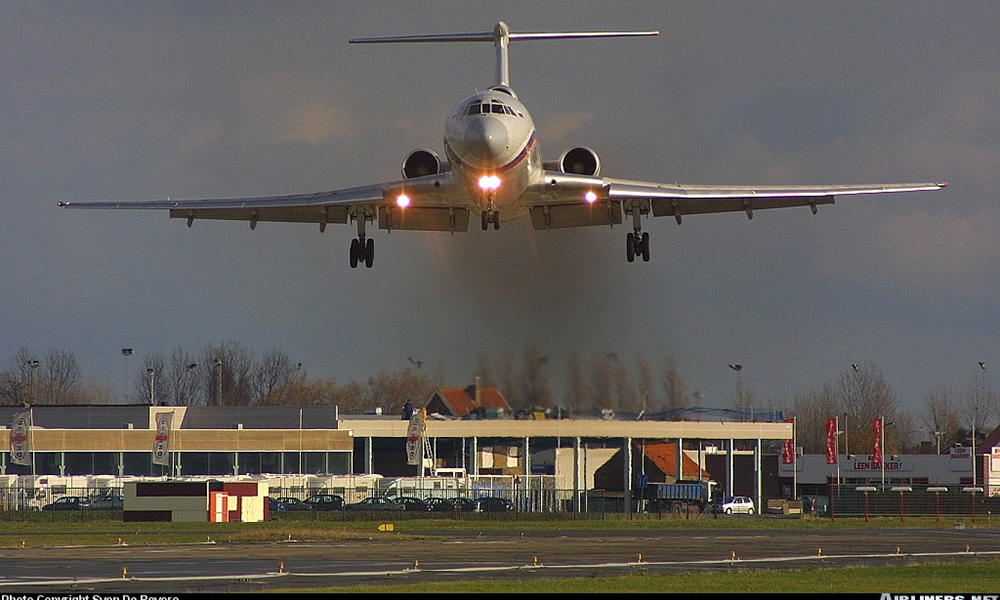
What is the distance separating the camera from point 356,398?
345 ft

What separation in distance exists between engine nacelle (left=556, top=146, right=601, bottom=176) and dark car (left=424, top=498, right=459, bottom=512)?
927 inches

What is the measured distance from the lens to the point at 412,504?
56.5 meters

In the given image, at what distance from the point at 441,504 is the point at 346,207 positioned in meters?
22.0

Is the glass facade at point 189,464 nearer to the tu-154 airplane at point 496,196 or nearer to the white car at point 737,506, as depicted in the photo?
the white car at point 737,506

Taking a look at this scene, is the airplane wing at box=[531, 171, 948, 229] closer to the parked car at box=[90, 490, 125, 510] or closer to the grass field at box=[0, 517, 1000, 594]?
the grass field at box=[0, 517, 1000, 594]

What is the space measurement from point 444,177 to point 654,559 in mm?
9994

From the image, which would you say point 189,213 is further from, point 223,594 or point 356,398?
point 356,398

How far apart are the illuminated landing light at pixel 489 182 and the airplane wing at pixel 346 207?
1.09 m

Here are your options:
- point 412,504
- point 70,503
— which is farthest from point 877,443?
point 70,503

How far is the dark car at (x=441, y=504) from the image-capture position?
183ft

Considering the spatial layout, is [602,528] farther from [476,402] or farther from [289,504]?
[289,504]

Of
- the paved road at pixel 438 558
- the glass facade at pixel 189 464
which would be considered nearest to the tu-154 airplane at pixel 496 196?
the paved road at pixel 438 558

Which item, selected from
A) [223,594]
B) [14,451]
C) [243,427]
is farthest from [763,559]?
[243,427]

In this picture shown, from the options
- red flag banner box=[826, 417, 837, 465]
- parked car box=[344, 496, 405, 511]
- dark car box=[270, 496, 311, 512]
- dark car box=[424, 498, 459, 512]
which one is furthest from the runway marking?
red flag banner box=[826, 417, 837, 465]
